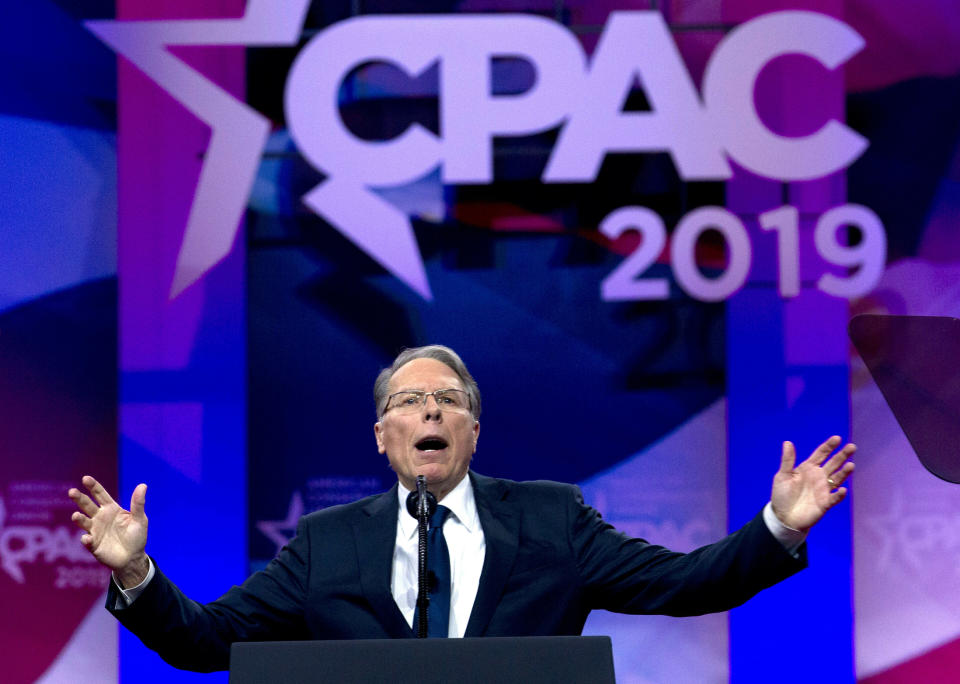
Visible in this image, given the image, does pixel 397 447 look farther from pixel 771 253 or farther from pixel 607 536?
pixel 771 253

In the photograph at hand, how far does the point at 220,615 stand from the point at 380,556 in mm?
331

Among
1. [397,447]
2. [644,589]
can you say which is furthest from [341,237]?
[644,589]

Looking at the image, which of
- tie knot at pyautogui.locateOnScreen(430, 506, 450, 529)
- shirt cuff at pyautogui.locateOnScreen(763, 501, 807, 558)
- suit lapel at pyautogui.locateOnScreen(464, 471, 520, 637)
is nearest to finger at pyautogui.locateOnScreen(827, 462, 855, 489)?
shirt cuff at pyautogui.locateOnScreen(763, 501, 807, 558)

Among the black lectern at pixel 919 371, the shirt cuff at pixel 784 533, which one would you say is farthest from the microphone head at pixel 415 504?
the black lectern at pixel 919 371

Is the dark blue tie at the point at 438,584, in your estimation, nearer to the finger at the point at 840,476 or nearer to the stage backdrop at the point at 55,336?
the finger at the point at 840,476

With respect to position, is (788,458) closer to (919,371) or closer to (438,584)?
(919,371)

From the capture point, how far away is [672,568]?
86.2 inches

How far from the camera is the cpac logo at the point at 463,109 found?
3746mm

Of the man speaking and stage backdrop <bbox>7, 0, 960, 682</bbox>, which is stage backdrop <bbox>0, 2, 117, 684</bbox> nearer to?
stage backdrop <bbox>7, 0, 960, 682</bbox>

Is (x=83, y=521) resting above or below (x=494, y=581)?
above

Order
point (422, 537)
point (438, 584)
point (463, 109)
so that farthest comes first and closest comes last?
point (463, 109), point (438, 584), point (422, 537)

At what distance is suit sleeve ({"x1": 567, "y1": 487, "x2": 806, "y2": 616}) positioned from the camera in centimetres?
199

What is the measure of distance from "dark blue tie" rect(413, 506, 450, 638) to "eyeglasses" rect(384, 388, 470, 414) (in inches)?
9.7

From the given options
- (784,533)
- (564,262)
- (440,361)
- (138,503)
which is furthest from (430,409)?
(564,262)
